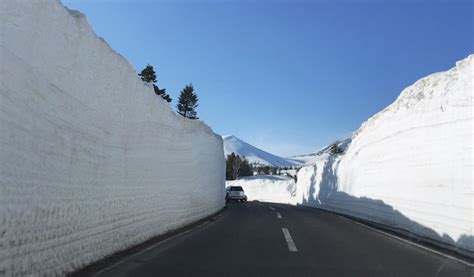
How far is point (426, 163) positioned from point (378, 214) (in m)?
5.54

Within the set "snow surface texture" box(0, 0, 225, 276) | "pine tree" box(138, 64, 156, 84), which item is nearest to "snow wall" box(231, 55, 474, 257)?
"snow surface texture" box(0, 0, 225, 276)

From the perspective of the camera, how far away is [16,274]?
5.21 meters

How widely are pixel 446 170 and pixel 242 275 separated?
6705 mm

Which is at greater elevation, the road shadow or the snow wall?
the snow wall

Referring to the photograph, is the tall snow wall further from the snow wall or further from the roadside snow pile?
the roadside snow pile

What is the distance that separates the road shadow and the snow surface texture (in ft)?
24.1

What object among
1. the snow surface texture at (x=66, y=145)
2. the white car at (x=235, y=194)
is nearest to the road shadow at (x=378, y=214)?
the snow surface texture at (x=66, y=145)

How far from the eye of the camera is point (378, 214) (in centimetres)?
1769

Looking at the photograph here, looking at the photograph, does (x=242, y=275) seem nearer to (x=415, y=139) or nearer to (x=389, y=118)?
(x=415, y=139)

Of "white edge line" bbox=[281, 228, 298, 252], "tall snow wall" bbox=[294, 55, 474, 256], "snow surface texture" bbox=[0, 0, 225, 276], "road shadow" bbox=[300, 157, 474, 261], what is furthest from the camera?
"tall snow wall" bbox=[294, 55, 474, 256]

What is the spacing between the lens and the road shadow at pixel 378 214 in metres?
10.1

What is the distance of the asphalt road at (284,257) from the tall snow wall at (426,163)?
114 centimetres

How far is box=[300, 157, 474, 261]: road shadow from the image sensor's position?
10134mm

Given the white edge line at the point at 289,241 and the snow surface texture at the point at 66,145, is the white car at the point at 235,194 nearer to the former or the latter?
the white edge line at the point at 289,241
